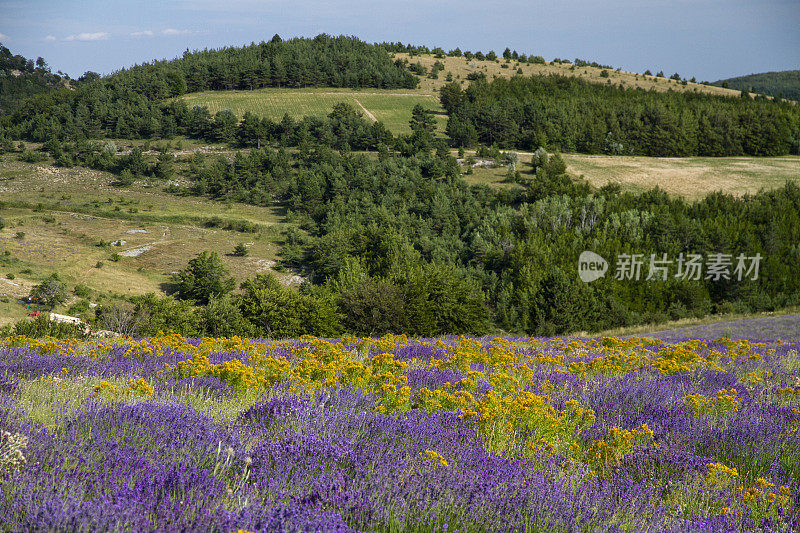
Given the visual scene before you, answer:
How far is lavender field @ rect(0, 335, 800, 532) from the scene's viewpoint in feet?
7.86

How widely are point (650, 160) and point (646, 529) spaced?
8998 centimetres

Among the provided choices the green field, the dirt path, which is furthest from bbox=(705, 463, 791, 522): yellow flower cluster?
the dirt path

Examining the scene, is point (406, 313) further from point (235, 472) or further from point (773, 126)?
point (773, 126)

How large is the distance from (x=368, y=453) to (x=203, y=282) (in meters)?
35.9

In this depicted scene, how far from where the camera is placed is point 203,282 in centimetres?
3631

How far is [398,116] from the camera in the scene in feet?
317

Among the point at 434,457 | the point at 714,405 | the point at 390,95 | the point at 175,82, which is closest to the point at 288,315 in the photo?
the point at 714,405

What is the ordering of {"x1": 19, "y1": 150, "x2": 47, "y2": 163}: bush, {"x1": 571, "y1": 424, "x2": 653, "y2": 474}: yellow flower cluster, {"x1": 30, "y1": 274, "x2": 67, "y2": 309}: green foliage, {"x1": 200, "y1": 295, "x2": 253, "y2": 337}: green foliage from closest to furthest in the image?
{"x1": 571, "y1": 424, "x2": 653, "y2": 474}: yellow flower cluster
{"x1": 200, "y1": 295, "x2": 253, "y2": 337}: green foliage
{"x1": 30, "y1": 274, "x2": 67, "y2": 309}: green foliage
{"x1": 19, "y1": 150, "x2": 47, "y2": 163}: bush

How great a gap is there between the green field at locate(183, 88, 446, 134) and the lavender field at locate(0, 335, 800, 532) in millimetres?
86303

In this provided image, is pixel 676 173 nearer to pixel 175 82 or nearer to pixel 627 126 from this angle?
pixel 627 126

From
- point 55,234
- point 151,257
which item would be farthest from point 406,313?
point 55,234

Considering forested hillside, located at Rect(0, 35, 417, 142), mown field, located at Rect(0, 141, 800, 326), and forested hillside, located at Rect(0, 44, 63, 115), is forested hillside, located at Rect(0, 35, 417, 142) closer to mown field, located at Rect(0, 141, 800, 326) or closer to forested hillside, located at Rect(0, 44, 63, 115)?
mown field, located at Rect(0, 141, 800, 326)

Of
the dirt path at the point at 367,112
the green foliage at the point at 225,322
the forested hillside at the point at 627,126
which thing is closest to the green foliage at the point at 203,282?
the green foliage at the point at 225,322

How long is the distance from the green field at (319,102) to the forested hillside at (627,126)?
8.19 metres
